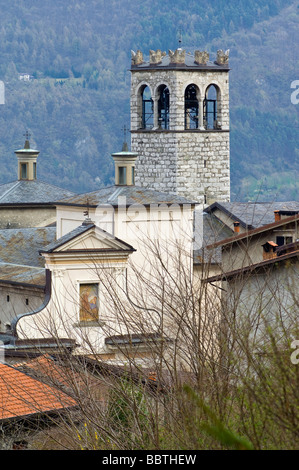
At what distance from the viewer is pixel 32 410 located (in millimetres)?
20094

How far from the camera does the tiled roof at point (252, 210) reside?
41.7 m

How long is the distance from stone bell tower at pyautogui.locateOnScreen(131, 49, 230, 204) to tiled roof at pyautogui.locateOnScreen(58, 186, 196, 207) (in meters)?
21.5

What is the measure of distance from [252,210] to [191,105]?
20.6 m

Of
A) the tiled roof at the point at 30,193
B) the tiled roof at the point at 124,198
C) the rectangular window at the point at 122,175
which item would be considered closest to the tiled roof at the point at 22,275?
the tiled roof at the point at 124,198

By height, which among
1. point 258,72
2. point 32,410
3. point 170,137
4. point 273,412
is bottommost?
point 32,410

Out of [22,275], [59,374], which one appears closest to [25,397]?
[59,374]

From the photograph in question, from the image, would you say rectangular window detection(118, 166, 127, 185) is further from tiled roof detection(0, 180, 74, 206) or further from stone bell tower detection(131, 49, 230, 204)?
stone bell tower detection(131, 49, 230, 204)

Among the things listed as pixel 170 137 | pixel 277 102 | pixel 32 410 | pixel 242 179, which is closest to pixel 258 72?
pixel 277 102

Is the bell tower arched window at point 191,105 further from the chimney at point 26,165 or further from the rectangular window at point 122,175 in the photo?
the rectangular window at point 122,175

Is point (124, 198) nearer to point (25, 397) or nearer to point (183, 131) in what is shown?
point (25, 397)

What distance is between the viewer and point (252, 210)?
42.4m

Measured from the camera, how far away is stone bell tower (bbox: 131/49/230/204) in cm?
6122
